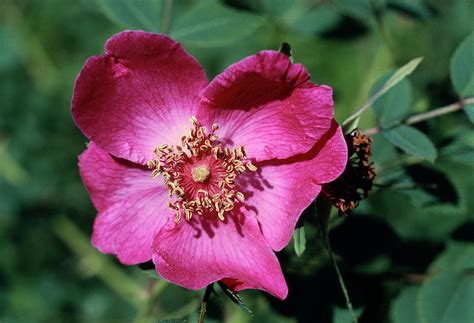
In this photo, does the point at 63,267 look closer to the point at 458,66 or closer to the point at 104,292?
the point at 104,292

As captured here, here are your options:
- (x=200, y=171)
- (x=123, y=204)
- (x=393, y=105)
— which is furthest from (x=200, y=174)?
(x=393, y=105)

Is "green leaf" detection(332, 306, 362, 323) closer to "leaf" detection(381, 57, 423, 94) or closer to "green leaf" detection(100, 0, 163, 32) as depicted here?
"leaf" detection(381, 57, 423, 94)

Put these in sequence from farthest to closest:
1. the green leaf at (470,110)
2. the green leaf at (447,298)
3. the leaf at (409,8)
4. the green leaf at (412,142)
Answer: the leaf at (409,8)
the green leaf at (447,298)
the green leaf at (470,110)
the green leaf at (412,142)

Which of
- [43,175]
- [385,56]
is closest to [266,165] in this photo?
[385,56]

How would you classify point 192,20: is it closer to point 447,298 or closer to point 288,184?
point 288,184

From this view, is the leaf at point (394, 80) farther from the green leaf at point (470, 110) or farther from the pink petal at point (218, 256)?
the pink petal at point (218, 256)

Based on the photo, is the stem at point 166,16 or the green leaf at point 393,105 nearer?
the green leaf at point 393,105

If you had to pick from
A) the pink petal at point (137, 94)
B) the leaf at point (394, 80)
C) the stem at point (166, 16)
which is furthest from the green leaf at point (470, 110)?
the stem at point (166, 16)

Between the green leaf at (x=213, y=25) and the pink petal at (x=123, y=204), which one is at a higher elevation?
the green leaf at (x=213, y=25)
